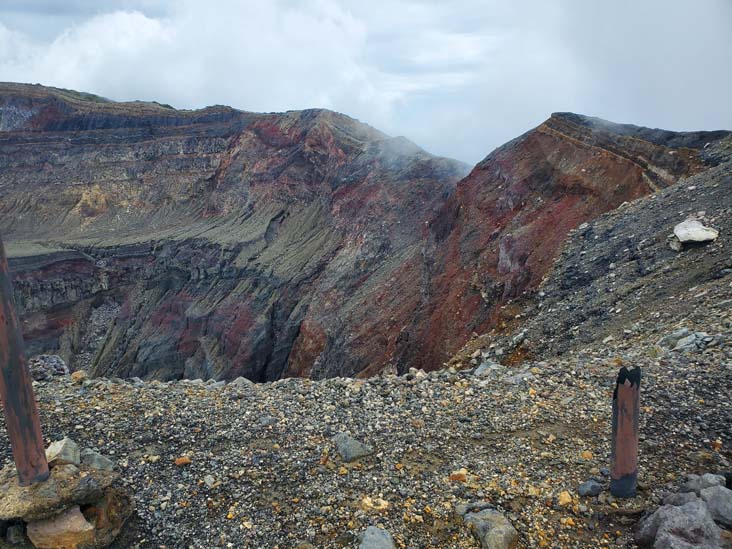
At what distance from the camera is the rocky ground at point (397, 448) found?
462cm

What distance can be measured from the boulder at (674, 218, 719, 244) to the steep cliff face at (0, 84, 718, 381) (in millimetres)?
3524

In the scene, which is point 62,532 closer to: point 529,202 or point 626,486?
point 626,486

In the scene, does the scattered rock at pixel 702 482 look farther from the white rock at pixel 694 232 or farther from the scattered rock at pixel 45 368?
the scattered rock at pixel 45 368

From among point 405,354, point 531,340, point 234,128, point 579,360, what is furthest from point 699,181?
point 234,128

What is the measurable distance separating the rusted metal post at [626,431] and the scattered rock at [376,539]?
209 cm

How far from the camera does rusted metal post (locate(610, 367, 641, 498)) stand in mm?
4414

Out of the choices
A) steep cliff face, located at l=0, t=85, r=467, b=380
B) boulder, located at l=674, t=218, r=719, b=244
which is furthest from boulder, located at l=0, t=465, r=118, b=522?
steep cliff face, located at l=0, t=85, r=467, b=380

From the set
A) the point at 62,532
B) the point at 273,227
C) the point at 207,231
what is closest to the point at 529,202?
the point at 62,532

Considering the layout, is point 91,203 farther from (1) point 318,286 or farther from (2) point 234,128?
(1) point 318,286

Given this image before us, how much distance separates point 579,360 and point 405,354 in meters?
9.97

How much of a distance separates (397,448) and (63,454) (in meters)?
3.26

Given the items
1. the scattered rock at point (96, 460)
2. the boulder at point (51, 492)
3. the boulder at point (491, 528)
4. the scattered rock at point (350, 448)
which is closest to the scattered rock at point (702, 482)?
the boulder at point (491, 528)

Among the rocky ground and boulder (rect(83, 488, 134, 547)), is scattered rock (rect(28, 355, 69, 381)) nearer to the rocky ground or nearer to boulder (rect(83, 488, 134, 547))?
the rocky ground

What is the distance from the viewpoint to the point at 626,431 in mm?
4492
